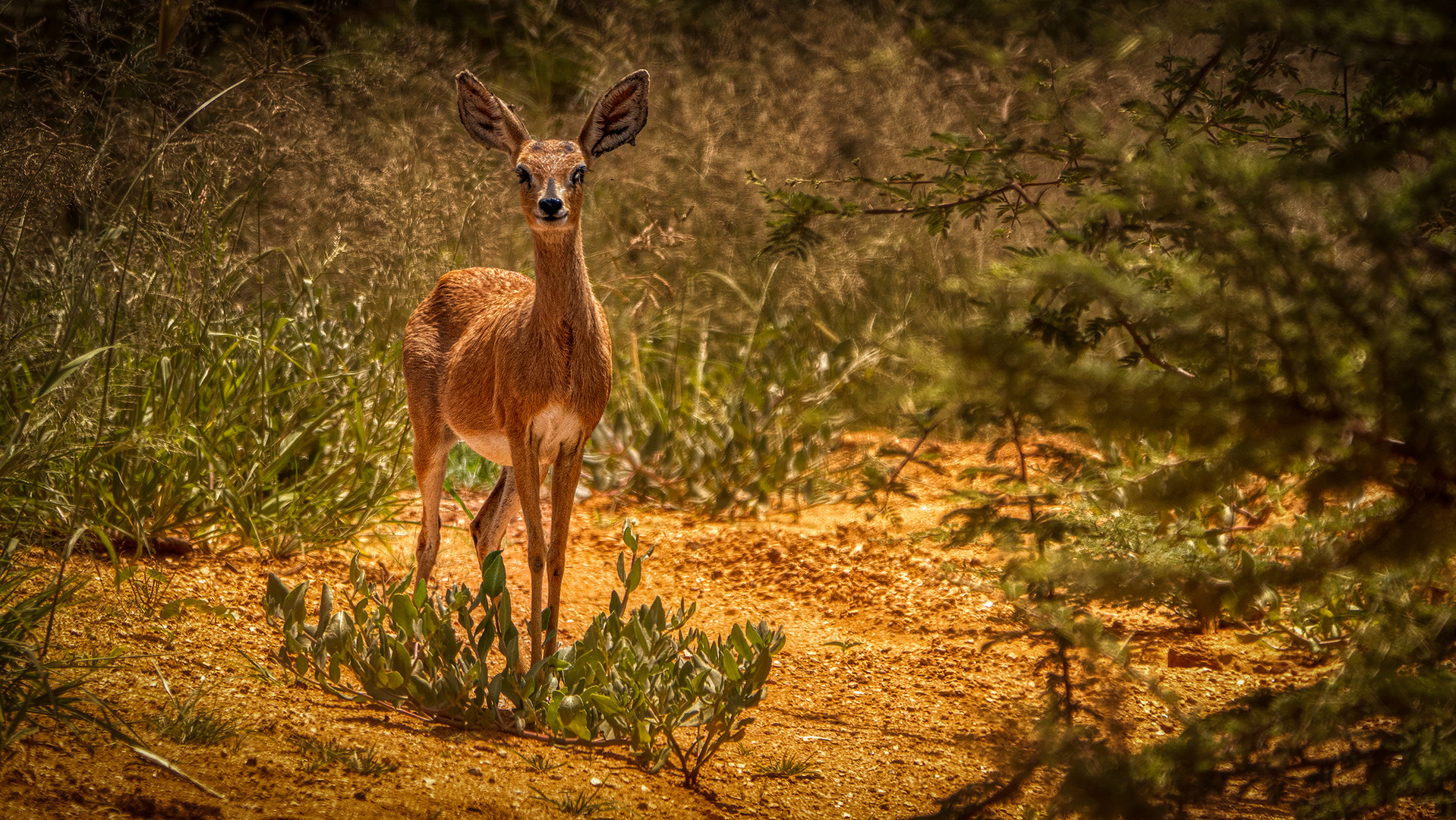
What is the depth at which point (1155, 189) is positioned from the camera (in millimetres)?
2152

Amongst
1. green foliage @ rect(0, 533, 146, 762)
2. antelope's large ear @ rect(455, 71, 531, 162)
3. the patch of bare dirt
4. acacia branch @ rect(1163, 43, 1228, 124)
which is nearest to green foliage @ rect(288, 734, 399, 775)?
the patch of bare dirt

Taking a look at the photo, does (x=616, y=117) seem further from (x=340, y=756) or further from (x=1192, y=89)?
(x=340, y=756)

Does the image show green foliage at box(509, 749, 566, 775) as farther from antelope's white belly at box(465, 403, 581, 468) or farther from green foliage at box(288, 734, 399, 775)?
antelope's white belly at box(465, 403, 581, 468)

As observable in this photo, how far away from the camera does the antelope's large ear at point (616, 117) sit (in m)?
4.09

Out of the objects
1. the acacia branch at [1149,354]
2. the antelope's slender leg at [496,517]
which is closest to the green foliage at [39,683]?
the antelope's slender leg at [496,517]

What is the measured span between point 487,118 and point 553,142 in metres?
0.38

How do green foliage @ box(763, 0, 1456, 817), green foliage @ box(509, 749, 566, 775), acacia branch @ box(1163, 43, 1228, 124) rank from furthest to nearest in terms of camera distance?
green foliage @ box(509, 749, 566, 775), acacia branch @ box(1163, 43, 1228, 124), green foliage @ box(763, 0, 1456, 817)

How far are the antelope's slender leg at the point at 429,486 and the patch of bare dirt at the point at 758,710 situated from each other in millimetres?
604

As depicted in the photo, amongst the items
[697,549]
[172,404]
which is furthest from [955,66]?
[172,404]

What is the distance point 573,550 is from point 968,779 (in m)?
3.09

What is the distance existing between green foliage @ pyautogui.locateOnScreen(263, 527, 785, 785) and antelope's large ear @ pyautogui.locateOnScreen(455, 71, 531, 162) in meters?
1.67

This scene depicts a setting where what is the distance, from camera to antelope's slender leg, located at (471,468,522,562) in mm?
4672

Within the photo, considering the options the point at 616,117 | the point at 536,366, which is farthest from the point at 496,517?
the point at 616,117

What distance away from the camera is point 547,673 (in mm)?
3510
